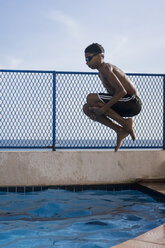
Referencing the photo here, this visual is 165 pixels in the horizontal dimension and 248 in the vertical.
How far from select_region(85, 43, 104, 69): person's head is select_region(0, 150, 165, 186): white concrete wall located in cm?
151

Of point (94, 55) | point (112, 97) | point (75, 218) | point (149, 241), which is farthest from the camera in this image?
point (94, 55)

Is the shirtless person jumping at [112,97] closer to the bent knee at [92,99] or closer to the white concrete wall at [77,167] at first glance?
the bent knee at [92,99]

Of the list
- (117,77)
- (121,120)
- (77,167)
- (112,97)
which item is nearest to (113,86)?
(112,97)

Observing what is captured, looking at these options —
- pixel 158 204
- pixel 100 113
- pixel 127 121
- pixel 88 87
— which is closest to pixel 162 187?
pixel 158 204

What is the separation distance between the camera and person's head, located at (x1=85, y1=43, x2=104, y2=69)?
13.6ft

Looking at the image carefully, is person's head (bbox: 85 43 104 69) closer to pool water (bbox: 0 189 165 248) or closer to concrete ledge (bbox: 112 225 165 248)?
pool water (bbox: 0 189 165 248)

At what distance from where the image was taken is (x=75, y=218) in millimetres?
3400

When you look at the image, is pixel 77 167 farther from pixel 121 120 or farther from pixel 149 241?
pixel 149 241

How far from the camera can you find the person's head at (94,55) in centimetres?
416

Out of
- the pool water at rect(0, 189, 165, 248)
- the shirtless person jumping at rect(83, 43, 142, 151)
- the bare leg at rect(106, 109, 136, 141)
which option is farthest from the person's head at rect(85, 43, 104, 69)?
the pool water at rect(0, 189, 165, 248)

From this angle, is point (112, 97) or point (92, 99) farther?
point (92, 99)

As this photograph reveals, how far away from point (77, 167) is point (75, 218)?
1.69m

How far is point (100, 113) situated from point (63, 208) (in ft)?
4.12

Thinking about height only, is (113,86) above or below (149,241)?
above
